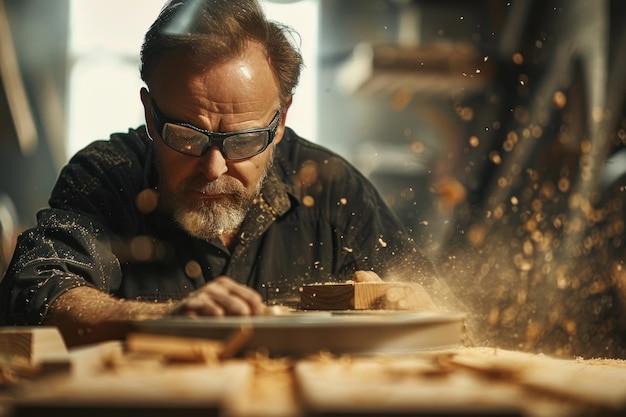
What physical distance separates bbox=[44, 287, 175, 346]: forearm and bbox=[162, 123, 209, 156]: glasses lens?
2.07 feet

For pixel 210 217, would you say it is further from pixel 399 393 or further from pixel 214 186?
pixel 399 393

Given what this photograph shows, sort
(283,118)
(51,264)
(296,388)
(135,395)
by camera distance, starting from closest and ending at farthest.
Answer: (135,395) < (296,388) < (51,264) < (283,118)

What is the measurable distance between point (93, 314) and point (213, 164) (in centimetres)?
77

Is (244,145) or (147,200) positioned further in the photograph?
(147,200)

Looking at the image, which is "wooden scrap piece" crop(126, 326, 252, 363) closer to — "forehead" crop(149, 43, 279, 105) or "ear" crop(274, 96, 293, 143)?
"forehead" crop(149, 43, 279, 105)

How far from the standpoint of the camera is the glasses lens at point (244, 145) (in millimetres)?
2457

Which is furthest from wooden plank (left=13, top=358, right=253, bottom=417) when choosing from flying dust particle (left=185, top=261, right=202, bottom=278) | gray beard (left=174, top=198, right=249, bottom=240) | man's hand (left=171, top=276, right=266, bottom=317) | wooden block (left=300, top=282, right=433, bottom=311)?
flying dust particle (left=185, top=261, right=202, bottom=278)

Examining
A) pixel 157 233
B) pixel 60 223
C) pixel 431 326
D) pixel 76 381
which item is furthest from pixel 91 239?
pixel 76 381

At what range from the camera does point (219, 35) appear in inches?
→ 102

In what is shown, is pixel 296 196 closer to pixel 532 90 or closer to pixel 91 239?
pixel 91 239

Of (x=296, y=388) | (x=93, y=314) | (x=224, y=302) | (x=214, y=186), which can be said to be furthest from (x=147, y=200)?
(x=296, y=388)

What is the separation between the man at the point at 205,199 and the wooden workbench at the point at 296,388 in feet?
2.86

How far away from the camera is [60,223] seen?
7.64 feet

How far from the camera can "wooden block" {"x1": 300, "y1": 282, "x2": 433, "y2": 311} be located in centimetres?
188
